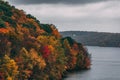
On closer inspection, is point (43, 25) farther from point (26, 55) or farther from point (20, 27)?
point (26, 55)

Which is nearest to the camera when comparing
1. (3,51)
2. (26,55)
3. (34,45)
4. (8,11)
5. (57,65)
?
(3,51)

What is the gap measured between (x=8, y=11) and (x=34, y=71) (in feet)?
148

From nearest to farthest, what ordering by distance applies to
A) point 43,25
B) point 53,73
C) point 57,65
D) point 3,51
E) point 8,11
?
point 3,51 < point 53,73 < point 57,65 < point 8,11 < point 43,25

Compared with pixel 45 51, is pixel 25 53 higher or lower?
higher

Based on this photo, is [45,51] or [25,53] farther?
[45,51]

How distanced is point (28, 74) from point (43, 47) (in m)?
23.9

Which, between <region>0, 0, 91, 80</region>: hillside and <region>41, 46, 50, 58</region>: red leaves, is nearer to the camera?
<region>0, 0, 91, 80</region>: hillside

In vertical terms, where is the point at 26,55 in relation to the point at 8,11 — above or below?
below

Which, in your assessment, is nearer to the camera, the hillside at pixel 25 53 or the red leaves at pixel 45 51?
the hillside at pixel 25 53

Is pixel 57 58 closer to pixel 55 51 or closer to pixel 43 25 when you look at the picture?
pixel 55 51

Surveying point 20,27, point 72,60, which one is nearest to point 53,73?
point 20,27

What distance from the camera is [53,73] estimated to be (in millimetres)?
140750

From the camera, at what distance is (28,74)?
118 meters

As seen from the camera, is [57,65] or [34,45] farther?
[57,65]
